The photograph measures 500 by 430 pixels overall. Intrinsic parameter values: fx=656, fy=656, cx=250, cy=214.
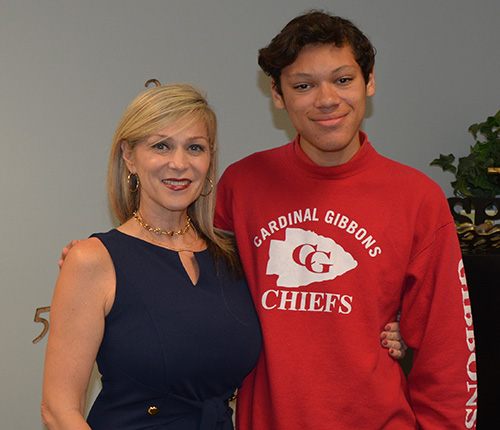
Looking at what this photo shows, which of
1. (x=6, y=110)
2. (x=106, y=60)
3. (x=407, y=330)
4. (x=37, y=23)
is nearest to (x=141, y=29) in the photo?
(x=106, y=60)

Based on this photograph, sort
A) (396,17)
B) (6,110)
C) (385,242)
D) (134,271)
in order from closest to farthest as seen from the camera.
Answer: (134,271)
(385,242)
(6,110)
(396,17)

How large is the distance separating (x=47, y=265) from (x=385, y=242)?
1.24 m

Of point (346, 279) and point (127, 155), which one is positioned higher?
point (127, 155)

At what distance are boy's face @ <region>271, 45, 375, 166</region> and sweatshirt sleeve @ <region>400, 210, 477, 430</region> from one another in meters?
0.35

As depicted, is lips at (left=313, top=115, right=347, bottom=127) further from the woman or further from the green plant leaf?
the green plant leaf

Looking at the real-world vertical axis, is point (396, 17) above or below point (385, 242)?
above

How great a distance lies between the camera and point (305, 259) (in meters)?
1.65

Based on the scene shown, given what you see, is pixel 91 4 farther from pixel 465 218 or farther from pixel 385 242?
pixel 465 218

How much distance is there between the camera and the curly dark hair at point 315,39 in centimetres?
164

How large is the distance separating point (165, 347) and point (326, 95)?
72 cm

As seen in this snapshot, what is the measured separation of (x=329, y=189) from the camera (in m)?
1.69

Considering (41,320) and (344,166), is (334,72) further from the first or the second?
(41,320)

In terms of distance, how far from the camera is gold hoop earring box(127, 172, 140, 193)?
1673 millimetres

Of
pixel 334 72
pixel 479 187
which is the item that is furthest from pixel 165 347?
pixel 479 187
